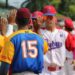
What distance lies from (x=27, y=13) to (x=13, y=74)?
31.7 inches

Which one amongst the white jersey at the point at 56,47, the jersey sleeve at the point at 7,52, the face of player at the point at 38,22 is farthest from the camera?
the white jersey at the point at 56,47

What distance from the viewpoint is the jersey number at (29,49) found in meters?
5.89

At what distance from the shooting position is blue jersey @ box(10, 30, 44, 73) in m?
5.86

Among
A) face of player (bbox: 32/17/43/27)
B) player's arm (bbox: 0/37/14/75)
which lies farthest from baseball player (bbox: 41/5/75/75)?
player's arm (bbox: 0/37/14/75)

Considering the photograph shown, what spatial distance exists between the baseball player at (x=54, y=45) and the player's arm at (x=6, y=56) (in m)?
1.86

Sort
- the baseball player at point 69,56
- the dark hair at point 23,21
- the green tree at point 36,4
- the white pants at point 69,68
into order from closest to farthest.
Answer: the dark hair at point 23,21
the baseball player at point 69,56
the white pants at point 69,68
the green tree at point 36,4

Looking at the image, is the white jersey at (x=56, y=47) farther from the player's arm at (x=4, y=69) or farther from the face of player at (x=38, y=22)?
the player's arm at (x=4, y=69)

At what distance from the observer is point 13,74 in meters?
5.94

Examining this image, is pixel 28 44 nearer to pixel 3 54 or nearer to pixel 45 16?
pixel 3 54

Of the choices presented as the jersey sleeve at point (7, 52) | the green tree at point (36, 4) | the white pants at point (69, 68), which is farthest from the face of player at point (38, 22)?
the green tree at point (36, 4)

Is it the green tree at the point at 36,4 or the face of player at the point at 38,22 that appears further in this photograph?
the green tree at the point at 36,4

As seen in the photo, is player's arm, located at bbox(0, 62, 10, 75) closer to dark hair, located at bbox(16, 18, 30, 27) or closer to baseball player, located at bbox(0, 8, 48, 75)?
baseball player, located at bbox(0, 8, 48, 75)

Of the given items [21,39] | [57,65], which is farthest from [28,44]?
[57,65]

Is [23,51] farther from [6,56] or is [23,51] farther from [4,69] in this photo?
[4,69]
